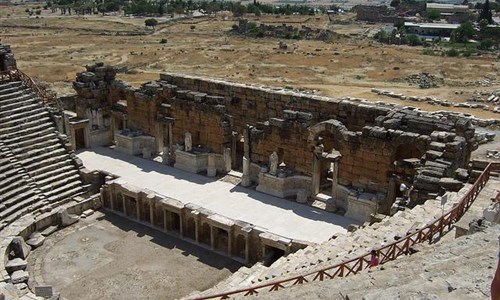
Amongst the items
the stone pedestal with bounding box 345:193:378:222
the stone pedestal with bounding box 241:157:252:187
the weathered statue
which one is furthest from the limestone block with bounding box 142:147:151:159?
the stone pedestal with bounding box 345:193:378:222

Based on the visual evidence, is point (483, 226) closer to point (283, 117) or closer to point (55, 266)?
point (283, 117)

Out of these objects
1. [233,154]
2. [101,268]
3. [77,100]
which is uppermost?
[77,100]

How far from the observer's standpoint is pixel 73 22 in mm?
118438

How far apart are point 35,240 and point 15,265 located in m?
2.62

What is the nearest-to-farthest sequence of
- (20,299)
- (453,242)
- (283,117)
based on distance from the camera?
(453,242), (20,299), (283,117)

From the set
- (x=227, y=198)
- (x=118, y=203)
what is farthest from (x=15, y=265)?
(x=227, y=198)

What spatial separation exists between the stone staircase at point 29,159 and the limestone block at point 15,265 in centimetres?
250

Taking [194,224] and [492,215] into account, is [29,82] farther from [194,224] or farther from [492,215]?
[492,215]

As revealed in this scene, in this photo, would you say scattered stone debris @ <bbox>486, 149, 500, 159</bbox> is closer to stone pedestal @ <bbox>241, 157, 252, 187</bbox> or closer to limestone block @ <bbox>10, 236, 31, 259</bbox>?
stone pedestal @ <bbox>241, 157, 252, 187</bbox>

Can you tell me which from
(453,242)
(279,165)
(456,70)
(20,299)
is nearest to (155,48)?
(456,70)

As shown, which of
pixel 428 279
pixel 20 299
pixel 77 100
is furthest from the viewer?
pixel 77 100

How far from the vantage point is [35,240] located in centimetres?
2102

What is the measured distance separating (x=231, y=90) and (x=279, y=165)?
510 cm

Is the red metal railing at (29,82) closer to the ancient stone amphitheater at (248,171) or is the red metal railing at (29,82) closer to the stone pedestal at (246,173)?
the ancient stone amphitheater at (248,171)
